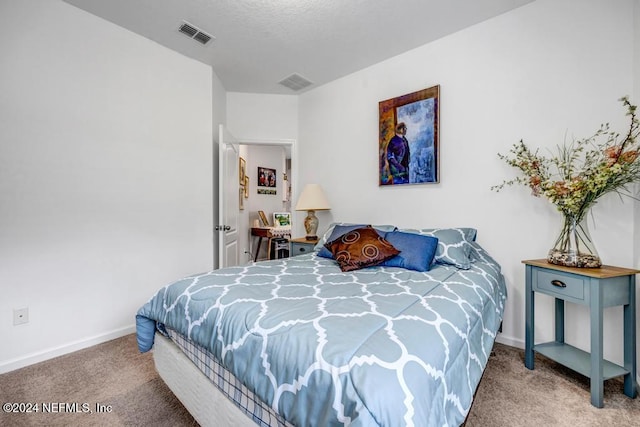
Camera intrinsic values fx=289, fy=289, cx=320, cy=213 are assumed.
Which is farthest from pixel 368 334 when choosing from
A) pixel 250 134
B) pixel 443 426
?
pixel 250 134

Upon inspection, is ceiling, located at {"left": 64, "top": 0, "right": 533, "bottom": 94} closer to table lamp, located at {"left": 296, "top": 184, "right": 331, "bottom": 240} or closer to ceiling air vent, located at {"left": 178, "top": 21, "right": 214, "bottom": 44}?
ceiling air vent, located at {"left": 178, "top": 21, "right": 214, "bottom": 44}

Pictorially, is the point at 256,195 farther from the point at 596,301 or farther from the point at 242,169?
the point at 596,301

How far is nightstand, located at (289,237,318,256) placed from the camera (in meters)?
3.18

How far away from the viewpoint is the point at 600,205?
1.89 m

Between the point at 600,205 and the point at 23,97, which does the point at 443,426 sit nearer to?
the point at 600,205

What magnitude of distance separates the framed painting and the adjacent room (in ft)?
0.06

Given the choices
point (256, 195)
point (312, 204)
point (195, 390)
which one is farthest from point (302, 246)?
point (256, 195)

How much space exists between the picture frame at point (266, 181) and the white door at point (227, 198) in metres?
2.31

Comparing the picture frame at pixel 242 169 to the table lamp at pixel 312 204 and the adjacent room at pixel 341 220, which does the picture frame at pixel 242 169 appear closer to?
the adjacent room at pixel 341 220

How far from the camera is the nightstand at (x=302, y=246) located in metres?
3.18

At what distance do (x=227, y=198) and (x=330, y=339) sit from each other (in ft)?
8.69

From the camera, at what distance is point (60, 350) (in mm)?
2162

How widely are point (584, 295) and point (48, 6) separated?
400 centimetres

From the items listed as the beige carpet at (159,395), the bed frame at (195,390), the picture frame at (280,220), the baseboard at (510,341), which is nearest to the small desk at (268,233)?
the picture frame at (280,220)
